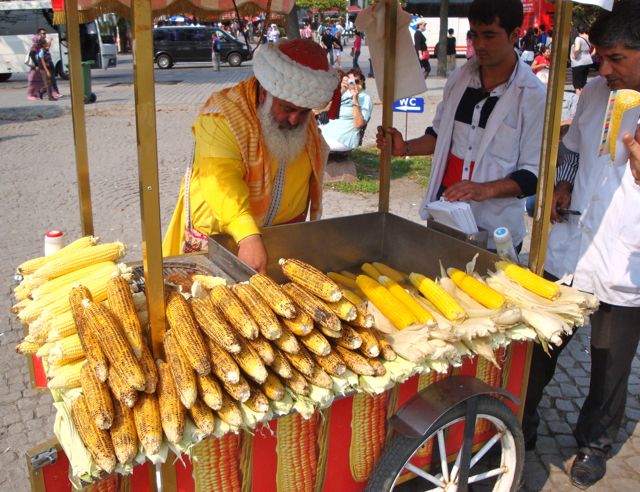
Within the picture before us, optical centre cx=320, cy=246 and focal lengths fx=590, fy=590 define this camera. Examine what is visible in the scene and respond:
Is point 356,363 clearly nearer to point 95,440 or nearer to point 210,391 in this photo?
point 210,391

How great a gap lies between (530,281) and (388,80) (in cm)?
162

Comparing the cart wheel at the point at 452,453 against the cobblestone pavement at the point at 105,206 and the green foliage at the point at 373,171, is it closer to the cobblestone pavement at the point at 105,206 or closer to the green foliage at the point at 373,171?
the cobblestone pavement at the point at 105,206

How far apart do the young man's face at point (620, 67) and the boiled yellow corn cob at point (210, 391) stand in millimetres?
2010

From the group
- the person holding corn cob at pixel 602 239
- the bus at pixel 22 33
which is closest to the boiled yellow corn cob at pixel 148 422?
the person holding corn cob at pixel 602 239

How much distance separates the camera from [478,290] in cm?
231

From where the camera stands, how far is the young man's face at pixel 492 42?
114 inches

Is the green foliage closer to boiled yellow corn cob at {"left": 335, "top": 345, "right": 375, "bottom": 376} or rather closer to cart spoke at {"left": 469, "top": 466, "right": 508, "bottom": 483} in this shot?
cart spoke at {"left": 469, "top": 466, "right": 508, "bottom": 483}

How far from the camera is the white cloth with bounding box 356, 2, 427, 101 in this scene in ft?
10.9

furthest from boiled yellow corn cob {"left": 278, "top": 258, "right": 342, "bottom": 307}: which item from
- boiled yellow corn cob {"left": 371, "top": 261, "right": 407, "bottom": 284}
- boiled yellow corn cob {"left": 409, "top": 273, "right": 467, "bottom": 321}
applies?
boiled yellow corn cob {"left": 371, "top": 261, "right": 407, "bottom": 284}

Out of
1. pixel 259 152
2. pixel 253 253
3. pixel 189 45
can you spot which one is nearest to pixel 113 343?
pixel 253 253

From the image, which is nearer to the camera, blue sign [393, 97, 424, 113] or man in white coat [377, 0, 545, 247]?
man in white coat [377, 0, 545, 247]

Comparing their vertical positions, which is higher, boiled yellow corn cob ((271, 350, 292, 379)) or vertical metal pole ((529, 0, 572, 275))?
vertical metal pole ((529, 0, 572, 275))

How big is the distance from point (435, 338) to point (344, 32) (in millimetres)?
44364

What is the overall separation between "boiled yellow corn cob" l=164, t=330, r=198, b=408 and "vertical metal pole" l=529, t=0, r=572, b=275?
154 centimetres
